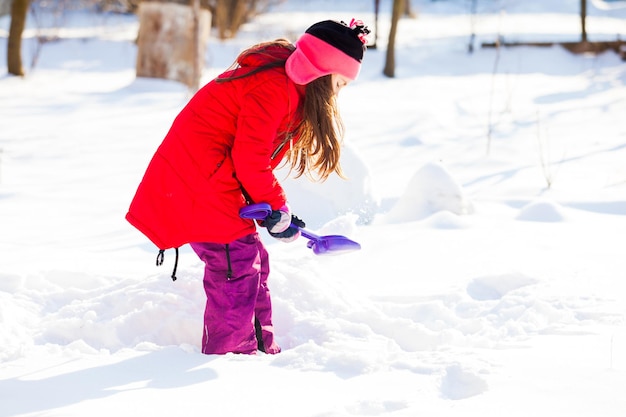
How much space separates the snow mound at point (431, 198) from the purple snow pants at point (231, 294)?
1.90 meters

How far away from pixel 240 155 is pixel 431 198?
2251 millimetres

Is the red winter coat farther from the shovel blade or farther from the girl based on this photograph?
the shovel blade

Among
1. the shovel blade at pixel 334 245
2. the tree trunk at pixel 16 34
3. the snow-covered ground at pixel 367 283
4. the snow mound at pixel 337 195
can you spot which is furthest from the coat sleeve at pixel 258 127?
the tree trunk at pixel 16 34

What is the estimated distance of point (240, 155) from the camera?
2.46 m

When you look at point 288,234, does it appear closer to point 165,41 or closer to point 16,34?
point 165,41

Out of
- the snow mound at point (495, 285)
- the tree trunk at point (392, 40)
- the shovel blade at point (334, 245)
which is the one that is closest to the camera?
the shovel blade at point (334, 245)

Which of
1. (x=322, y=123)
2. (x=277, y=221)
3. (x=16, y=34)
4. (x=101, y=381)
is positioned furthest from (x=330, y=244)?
(x=16, y=34)

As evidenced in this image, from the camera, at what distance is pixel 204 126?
8.44 ft

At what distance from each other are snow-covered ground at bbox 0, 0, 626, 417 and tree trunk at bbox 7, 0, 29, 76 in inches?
139

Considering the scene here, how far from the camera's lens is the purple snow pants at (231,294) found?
2674 mm

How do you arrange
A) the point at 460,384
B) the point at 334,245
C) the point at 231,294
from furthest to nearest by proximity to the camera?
1. the point at 334,245
2. the point at 231,294
3. the point at 460,384

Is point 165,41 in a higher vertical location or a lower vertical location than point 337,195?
higher

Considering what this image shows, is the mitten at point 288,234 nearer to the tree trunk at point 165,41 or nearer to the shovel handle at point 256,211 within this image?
the shovel handle at point 256,211

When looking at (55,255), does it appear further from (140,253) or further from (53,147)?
(53,147)
